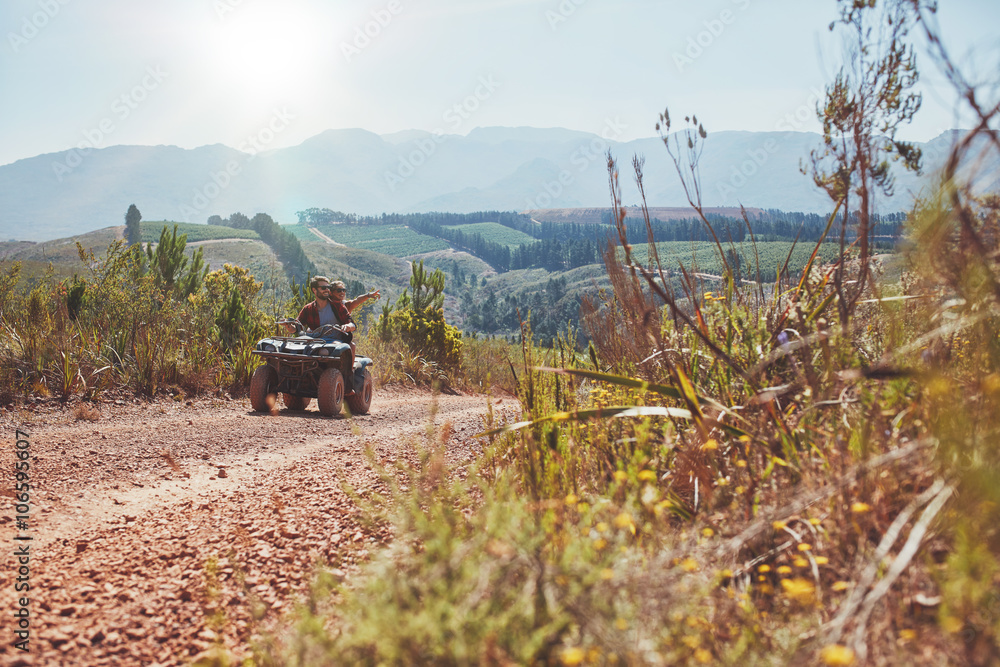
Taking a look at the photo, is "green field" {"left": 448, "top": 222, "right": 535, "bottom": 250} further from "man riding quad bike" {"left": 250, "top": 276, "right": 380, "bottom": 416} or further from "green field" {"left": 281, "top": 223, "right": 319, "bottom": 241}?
"man riding quad bike" {"left": 250, "top": 276, "right": 380, "bottom": 416}

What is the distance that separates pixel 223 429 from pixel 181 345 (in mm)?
2942

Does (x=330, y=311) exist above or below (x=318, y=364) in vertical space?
above

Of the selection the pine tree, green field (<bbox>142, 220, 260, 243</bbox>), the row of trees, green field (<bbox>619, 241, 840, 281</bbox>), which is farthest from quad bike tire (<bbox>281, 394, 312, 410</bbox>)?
green field (<bbox>142, 220, 260, 243</bbox>)

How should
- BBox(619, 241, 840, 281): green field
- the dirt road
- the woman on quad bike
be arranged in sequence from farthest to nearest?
1. the woman on quad bike
2. BBox(619, 241, 840, 281): green field
3. the dirt road

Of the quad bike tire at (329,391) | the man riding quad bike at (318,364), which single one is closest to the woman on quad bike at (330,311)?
the man riding quad bike at (318,364)

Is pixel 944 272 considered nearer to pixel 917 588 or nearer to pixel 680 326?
pixel 917 588

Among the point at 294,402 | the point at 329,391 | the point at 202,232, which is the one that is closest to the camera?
the point at 329,391

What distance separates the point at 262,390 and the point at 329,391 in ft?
2.49

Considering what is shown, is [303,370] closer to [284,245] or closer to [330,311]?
[330,311]

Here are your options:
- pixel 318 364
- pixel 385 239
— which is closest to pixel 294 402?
pixel 318 364

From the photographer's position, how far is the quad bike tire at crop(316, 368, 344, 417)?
634 centimetres

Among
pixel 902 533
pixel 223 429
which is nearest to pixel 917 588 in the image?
pixel 902 533

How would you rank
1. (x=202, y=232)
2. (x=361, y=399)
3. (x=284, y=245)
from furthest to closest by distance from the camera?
(x=202, y=232) → (x=284, y=245) → (x=361, y=399)

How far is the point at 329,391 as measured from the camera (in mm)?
6348
